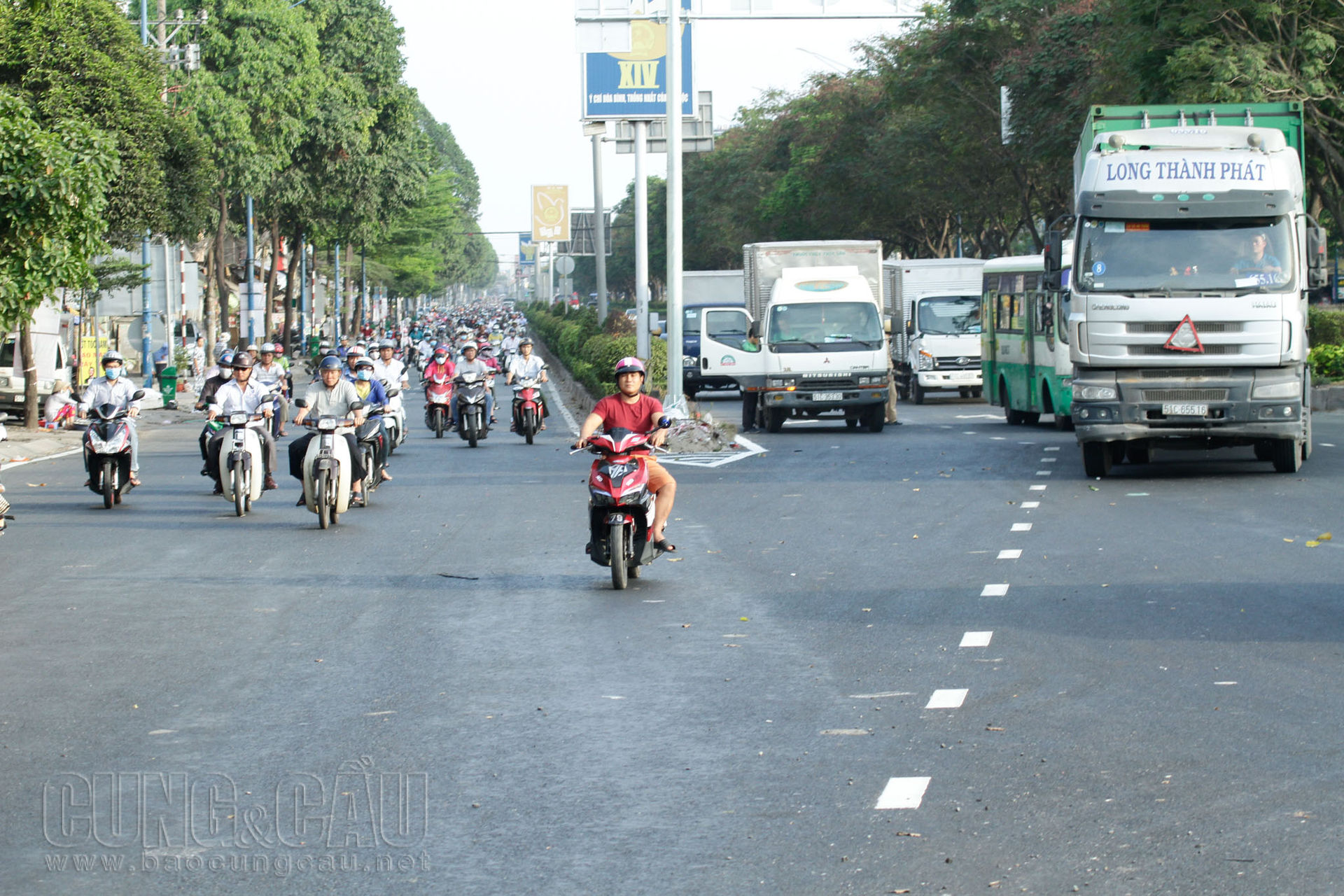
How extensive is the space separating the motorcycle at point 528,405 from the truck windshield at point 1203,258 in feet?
34.2

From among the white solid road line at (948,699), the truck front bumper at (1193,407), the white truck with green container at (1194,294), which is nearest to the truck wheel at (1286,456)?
the white truck with green container at (1194,294)

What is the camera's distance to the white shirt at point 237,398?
642 inches

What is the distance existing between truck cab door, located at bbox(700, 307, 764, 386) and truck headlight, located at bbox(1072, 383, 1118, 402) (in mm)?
9145

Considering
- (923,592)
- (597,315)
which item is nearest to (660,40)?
(923,592)

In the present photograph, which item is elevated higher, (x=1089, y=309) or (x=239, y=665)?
(x=1089, y=309)

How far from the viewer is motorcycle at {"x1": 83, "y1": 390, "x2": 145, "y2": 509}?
1658 centimetres

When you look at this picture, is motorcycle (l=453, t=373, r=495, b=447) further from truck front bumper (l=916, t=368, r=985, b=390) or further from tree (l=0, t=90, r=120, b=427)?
truck front bumper (l=916, t=368, r=985, b=390)

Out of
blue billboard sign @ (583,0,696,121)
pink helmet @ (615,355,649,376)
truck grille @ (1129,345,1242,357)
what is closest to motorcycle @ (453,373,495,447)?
blue billboard sign @ (583,0,696,121)

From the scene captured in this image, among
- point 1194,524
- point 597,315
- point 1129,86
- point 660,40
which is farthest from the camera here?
point 597,315

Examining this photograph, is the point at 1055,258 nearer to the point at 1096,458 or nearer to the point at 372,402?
the point at 1096,458

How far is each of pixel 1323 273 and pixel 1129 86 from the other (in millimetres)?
14496

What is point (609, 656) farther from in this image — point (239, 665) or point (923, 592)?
point (923, 592)

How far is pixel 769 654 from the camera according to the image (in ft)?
27.7

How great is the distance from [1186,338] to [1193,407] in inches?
26.6
